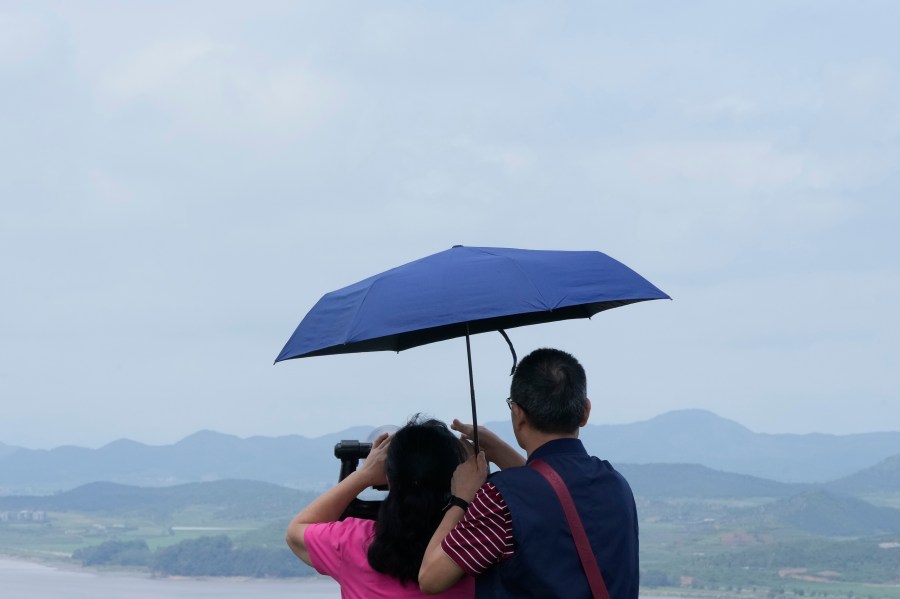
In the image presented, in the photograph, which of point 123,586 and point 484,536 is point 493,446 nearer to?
point 484,536

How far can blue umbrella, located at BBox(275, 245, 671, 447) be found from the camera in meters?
3.80

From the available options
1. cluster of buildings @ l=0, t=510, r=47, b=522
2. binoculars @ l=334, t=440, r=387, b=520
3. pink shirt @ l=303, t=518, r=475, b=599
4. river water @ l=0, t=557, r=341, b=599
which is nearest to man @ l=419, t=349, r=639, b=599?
pink shirt @ l=303, t=518, r=475, b=599

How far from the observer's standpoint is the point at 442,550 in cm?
337

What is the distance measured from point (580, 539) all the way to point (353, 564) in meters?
0.69

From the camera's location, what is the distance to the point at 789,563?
131m

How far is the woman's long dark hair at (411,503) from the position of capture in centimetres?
349

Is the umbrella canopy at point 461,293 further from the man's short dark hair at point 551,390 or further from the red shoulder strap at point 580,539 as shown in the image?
the red shoulder strap at point 580,539

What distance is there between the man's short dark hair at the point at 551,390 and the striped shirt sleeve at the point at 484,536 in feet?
0.79

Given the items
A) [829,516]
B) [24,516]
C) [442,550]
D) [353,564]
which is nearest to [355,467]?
[353,564]

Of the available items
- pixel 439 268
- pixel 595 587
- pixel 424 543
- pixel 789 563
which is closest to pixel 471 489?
pixel 424 543

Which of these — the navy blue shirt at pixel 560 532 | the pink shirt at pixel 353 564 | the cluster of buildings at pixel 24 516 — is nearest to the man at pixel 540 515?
the navy blue shirt at pixel 560 532

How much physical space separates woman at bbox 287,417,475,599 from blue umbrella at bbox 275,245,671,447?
36 cm

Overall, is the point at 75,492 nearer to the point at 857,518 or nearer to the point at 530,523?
the point at 857,518

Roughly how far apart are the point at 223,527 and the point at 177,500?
75.4 feet
